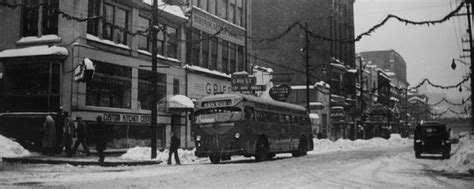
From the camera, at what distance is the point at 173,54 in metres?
32.6

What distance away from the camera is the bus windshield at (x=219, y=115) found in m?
21.0

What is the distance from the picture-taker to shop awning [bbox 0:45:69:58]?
2325 cm

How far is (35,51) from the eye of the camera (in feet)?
77.7

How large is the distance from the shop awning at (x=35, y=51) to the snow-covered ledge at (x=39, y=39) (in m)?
0.40

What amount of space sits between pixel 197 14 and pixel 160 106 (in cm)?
785

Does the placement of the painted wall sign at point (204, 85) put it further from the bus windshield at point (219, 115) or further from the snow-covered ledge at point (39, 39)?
the bus windshield at point (219, 115)

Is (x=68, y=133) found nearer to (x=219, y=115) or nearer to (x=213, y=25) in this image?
(x=219, y=115)

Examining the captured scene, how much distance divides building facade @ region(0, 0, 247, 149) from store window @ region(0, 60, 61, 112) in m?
0.05

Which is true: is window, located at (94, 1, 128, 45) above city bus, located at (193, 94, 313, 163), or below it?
above

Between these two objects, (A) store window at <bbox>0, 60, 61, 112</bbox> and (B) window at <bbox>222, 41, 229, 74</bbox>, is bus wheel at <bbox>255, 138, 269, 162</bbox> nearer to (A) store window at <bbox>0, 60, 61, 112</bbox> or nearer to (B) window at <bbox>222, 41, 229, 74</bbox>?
(A) store window at <bbox>0, 60, 61, 112</bbox>

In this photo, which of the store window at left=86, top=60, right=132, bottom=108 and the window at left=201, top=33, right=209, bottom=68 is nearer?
the store window at left=86, top=60, right=132, bottom=108

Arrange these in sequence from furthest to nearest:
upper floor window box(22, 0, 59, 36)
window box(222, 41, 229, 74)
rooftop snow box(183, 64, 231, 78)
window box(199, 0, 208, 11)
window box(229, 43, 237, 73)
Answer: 1. window box(229, 43, 237, 73)
2. window box(222, 41, 229, 74)
3. window box(199, 0, 208, 11)
4. rooftop snow box(183, 64, 231, 78)
5. upper floor window box(22, 0, 59, 36)

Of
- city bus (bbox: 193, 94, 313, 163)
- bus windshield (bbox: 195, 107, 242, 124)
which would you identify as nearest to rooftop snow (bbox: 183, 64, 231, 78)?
city bus (bbox: 193, 94, 313, 163)

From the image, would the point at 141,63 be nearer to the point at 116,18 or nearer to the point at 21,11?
the point at 116,18
